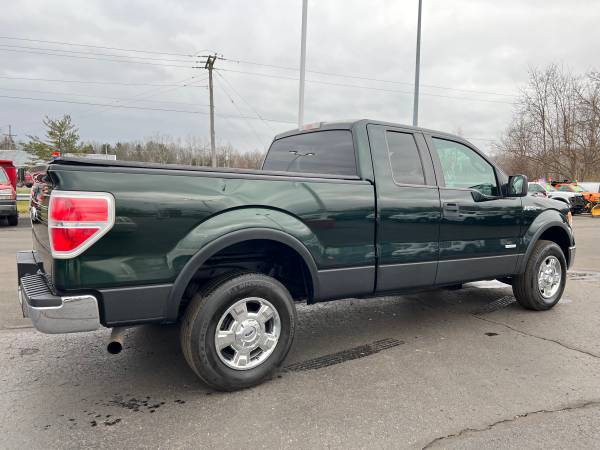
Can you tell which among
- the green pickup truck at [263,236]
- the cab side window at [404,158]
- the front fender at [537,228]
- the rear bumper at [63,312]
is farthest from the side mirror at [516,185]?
the rear bumper at [63,312]

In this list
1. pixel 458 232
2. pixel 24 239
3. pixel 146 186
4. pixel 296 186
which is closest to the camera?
pixel 146 186

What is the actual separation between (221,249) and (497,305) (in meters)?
3.85

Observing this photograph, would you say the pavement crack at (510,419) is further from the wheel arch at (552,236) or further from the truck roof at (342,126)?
the truck roof at (342,126)

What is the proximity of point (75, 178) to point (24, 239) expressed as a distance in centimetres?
963

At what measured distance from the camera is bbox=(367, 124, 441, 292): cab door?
3650 millimetres

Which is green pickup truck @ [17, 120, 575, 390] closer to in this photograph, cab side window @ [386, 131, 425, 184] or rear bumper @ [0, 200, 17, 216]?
cab side window @ [386, 131, 425, 184]

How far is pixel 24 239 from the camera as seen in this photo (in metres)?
10.5

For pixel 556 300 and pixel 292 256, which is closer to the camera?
pixel 292 256

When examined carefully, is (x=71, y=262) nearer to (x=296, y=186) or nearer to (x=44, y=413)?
(x=44, y=413)

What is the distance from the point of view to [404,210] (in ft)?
12.3

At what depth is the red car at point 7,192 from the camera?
41.4 ft

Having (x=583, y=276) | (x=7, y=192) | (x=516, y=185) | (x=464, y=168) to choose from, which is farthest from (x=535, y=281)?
(x=7, y=192)

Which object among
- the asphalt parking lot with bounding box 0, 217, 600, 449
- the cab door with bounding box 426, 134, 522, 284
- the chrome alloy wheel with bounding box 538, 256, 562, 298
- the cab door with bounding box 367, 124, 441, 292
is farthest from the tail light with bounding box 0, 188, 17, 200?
the chrome alloy wheel with bounding box 538, 256, 562, 298

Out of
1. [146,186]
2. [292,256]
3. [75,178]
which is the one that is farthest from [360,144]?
[75,178]
